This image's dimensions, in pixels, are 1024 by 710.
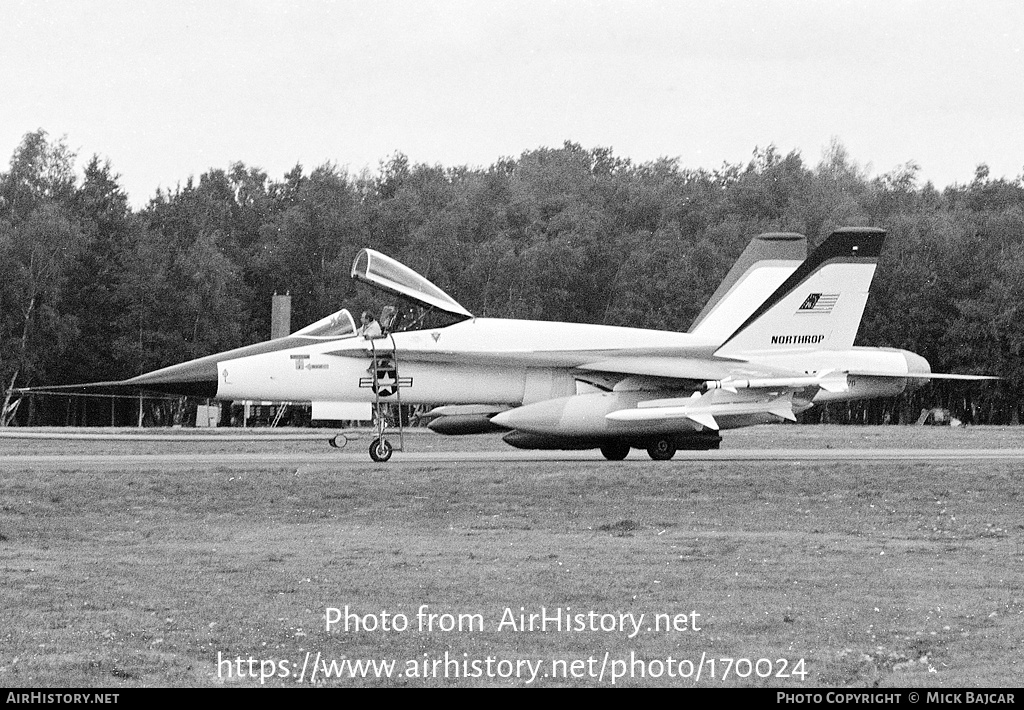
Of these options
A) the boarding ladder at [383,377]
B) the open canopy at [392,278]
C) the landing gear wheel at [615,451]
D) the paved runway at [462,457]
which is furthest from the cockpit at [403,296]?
the landing gear wheel at [615,451]

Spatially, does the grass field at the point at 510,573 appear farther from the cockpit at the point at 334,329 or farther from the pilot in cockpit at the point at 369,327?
the cockpit at the point at 334,329

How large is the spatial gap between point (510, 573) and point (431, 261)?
49.1m

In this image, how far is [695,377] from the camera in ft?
73.9

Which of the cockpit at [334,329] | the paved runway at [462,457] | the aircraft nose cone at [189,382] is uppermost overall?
the cockpit at [334,329]

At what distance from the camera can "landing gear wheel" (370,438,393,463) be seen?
834 inches

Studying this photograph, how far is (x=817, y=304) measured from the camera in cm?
2312

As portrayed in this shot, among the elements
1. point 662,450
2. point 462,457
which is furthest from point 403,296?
point 662,450

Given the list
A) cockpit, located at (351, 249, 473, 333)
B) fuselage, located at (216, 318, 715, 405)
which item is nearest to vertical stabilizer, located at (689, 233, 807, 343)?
fuselage, located at (216, 318, 715, 405)

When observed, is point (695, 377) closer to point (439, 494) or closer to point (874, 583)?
point (439, 494)

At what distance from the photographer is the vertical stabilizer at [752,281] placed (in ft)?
89.7

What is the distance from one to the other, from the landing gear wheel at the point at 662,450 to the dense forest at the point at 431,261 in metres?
27.0

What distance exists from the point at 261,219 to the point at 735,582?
57440 millimetres

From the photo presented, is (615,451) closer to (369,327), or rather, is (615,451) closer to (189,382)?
(369,327)
